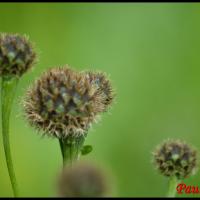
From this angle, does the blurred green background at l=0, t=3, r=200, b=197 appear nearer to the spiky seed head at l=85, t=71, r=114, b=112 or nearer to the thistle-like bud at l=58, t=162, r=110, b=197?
the spiky seed head at l=85, t=71, r=114, b=112

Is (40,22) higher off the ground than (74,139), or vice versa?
(40,22)

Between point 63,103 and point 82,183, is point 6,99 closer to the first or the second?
point 63,103

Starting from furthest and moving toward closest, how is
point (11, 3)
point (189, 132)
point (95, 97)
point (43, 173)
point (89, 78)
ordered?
point (11, 3) → point (189, 132) → point (43, 173) → point (89, 78) → point (95, 97)

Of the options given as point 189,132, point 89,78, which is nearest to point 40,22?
point 189,132

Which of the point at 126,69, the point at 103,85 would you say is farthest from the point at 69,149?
the point at 126,69

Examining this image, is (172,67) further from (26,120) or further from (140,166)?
(26,120)

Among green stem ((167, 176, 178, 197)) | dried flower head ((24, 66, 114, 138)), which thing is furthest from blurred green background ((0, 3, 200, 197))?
dried flower head ((24, 66, 114, 138))

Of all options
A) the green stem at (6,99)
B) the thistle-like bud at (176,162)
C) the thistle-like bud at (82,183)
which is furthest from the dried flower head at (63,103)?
the thistle-like bud at (82,183)
